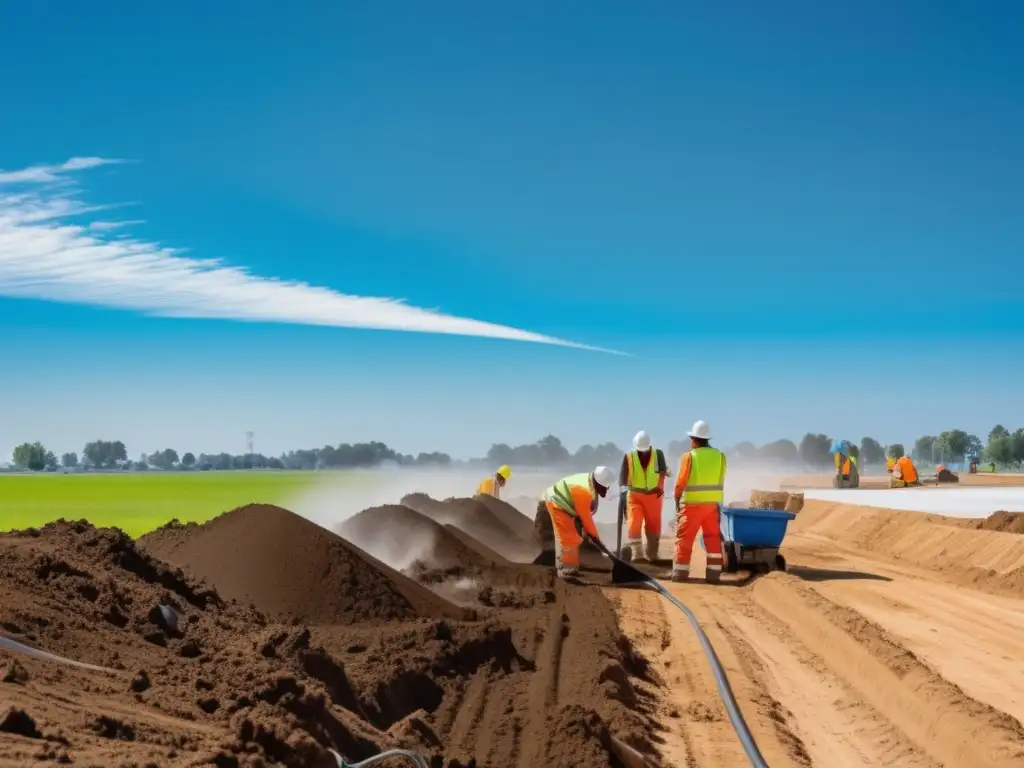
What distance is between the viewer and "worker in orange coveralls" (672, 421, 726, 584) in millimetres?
14609

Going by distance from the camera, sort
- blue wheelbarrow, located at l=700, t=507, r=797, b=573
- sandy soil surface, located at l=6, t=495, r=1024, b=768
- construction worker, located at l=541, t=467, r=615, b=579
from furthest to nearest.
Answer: blue wheelbarrow, located at l=700, t=507, r=797, b=573
construction worker, located at l=541, t=467, r=615, b=579
sandy soil surface, located at l=6, t=495, r=1024, b=768

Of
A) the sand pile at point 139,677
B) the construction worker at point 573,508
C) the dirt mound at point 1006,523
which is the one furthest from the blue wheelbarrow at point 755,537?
the sand pile at point 139,677

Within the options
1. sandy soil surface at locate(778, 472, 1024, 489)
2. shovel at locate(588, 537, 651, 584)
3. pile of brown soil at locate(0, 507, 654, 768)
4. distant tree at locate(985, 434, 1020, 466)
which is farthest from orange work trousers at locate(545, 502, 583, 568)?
distant tree at locate(985, 434, 1020, 466)

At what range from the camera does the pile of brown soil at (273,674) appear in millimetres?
4566

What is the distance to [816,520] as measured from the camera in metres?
28.8

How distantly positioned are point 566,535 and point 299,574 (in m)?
5.02

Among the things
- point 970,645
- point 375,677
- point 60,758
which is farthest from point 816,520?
point 60,758

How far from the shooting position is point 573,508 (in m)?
14.3

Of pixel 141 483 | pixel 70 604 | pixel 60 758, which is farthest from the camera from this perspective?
pixel 141 483

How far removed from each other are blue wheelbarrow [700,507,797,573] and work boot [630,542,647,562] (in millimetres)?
1535

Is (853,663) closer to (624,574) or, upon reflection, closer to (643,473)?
(624,574)

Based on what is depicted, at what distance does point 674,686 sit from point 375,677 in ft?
9.10

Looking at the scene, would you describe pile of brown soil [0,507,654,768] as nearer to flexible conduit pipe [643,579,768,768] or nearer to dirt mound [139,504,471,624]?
dirt mound [139,504,471,624]

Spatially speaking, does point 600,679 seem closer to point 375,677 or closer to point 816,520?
point 375,677
